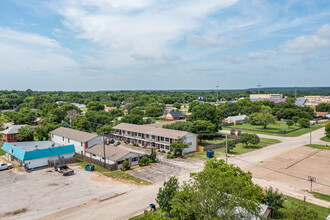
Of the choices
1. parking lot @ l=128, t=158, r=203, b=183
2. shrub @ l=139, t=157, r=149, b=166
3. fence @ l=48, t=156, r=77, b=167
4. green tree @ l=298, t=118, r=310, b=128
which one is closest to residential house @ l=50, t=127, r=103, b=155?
fence @ l=48, t=156, r=77, b=167

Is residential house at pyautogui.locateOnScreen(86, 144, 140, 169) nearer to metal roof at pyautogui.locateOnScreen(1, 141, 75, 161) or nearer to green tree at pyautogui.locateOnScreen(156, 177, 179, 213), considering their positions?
metal roof at pyautogui.locateOnScreen(1, 141, 75, 161)

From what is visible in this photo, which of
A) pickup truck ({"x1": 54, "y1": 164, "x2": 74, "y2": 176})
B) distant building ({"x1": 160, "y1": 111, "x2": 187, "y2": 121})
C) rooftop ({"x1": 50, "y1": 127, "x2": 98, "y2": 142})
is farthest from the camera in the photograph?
distant building ({"x1": 160, "y1": 111, "x2": 187, "y2": 121})

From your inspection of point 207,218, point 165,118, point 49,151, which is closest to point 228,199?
point 207,218

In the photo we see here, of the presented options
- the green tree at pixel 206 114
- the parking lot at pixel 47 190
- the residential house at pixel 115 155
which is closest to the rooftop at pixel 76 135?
the residential house at pixel 115 155

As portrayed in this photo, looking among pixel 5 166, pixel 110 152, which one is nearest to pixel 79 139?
pixel 110 152

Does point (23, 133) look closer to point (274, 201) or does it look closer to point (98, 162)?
point (98, 162)
